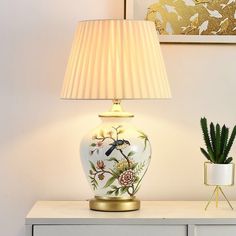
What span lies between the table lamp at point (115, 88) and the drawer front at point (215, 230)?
18 centimetres

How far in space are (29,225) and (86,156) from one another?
0.23 m

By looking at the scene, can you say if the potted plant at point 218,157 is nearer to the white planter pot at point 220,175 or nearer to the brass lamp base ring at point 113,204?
the white planter pot at point 220,175

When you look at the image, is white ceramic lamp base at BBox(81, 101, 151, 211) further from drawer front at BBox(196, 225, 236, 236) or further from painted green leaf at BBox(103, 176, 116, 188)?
drawer front at BBox(196, 225, 236, 236)

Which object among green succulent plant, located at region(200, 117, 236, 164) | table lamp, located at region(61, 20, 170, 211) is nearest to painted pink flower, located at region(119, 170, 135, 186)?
table lamp, located at region(61, 20, 170, 211)

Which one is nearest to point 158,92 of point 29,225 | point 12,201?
point 29,225

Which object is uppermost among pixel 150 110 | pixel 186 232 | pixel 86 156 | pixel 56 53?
pixel 56 53

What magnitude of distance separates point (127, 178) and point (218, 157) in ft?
0.86

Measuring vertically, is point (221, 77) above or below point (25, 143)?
above

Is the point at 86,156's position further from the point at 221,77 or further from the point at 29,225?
the point at 221,77

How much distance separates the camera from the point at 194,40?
6.43 feet

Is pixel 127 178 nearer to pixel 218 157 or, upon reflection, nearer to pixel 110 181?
pixel 110 181

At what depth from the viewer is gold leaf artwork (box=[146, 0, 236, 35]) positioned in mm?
1957

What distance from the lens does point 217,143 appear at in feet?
5.93

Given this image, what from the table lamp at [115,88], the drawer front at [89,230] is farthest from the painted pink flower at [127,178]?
the drawer front at [89,230]
